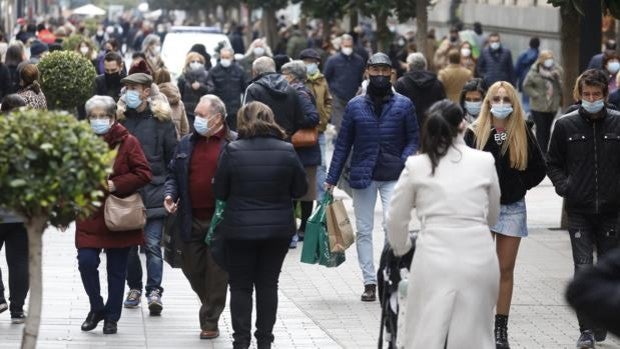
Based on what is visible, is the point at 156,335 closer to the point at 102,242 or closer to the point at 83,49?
the point at 102,242

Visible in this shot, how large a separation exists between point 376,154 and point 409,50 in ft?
56.3

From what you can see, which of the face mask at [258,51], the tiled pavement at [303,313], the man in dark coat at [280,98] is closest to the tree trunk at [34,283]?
the tiled pavement at [303,313]

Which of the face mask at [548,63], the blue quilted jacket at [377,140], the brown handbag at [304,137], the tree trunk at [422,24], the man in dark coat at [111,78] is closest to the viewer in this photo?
the blue quilted jacket at [377,140]

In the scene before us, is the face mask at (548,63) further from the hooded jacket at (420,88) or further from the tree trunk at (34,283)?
the tree trunk at (34,283)

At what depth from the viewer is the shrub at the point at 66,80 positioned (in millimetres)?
20609

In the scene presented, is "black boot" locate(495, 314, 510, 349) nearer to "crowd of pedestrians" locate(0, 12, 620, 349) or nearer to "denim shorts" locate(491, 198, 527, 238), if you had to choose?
"crowd of pedestrians" locate(0, 12, 620, 349)

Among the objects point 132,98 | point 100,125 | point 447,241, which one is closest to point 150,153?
point 132,98

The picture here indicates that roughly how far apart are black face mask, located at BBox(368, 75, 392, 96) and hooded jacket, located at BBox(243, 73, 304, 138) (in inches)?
99.1

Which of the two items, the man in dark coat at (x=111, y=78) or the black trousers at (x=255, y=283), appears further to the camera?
the man in dark coat at (x=111, y=78)

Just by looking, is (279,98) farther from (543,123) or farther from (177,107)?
(543,123)

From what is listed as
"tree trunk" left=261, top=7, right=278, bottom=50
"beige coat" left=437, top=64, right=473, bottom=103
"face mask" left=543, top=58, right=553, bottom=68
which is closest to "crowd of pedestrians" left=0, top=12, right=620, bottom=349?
"beige coat" left=437, top=64, right=473, bottom=103

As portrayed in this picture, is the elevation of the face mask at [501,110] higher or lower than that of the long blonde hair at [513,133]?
higher

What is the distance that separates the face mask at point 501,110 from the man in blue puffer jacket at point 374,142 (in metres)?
2.10

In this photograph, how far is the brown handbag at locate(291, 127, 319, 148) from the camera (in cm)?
1566
